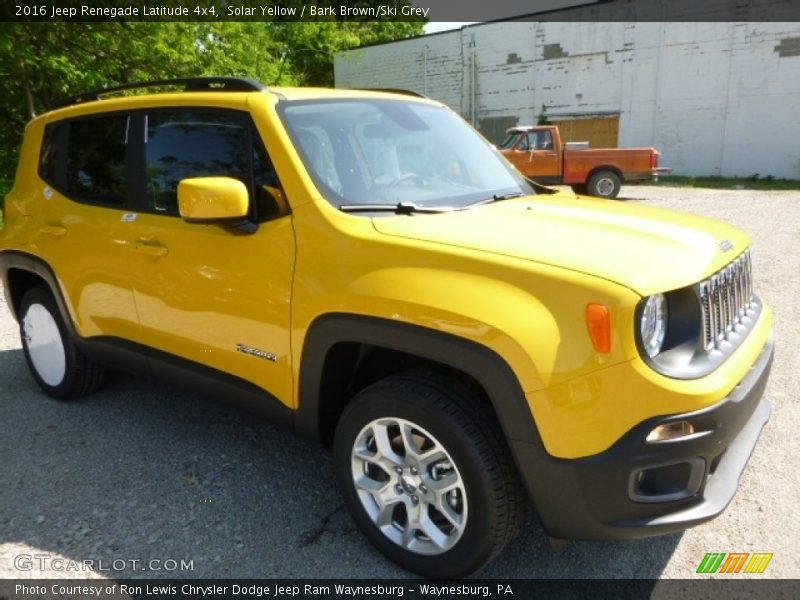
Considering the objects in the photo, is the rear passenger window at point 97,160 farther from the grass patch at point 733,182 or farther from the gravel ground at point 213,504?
the grass patch at point 733,182

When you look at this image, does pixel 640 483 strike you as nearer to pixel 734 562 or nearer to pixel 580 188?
pixel 734 562

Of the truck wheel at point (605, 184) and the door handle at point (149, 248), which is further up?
the door handle at point (149, 248)

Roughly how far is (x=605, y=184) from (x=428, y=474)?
15.2 meters

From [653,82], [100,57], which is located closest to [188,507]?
[100,57]

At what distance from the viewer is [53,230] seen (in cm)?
382

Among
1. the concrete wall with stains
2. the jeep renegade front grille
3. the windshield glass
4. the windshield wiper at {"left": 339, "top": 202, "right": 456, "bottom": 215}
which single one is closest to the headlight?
the jeep renegade front grille

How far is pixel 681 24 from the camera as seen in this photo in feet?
76.7

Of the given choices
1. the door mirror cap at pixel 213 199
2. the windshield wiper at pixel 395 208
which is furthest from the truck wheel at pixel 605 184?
the door mirror cap at pixel 213 199

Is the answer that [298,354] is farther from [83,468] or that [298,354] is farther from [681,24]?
Result: [681,24]

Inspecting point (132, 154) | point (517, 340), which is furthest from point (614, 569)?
point (132, 154)

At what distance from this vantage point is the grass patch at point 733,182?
1994 centimetres

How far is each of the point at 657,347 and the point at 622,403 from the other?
0.84 feet

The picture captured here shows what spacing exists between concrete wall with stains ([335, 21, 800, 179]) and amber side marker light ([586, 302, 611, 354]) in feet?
81.0

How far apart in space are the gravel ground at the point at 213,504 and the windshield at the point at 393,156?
152 centimetres
